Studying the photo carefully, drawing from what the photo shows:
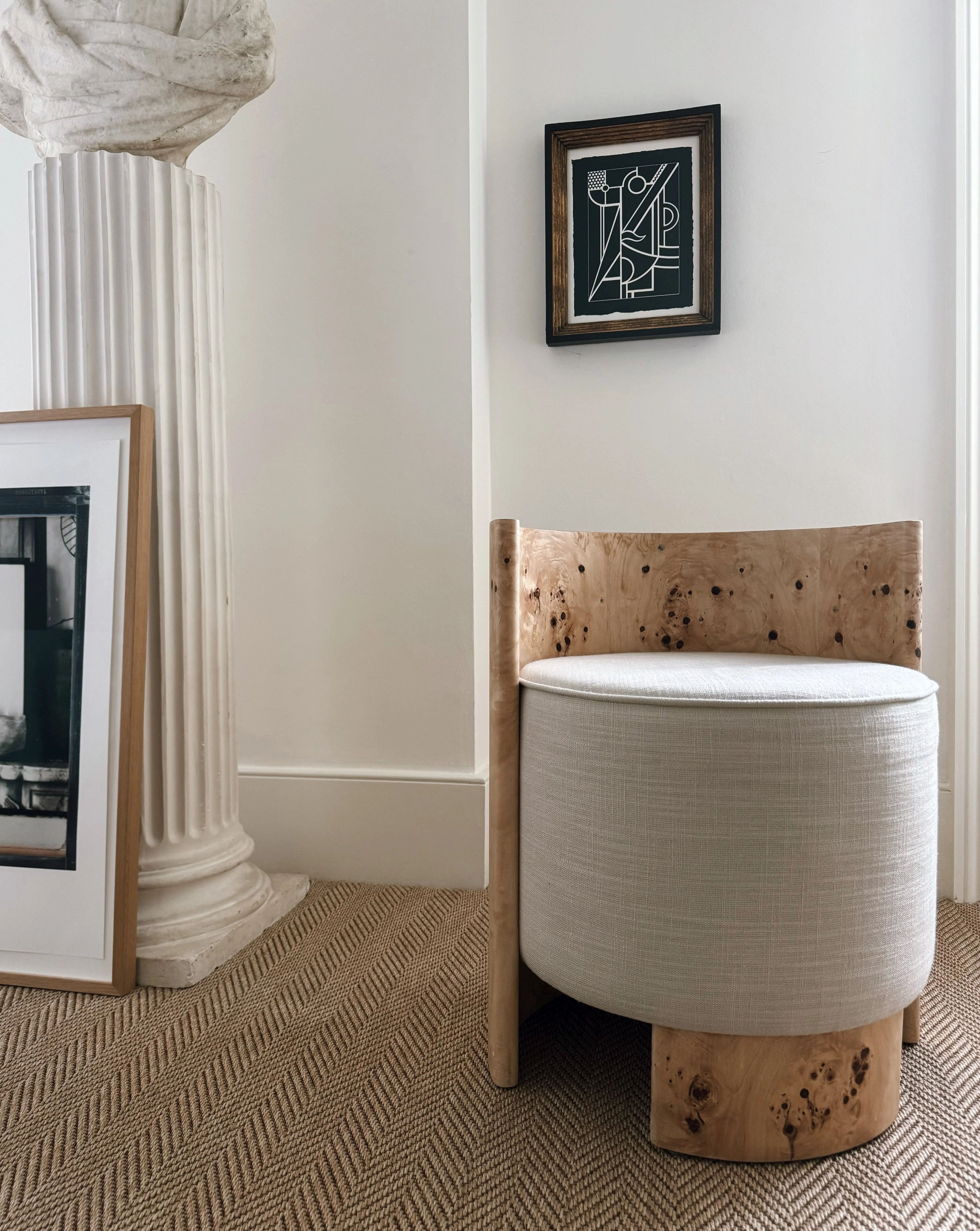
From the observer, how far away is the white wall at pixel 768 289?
1.66m

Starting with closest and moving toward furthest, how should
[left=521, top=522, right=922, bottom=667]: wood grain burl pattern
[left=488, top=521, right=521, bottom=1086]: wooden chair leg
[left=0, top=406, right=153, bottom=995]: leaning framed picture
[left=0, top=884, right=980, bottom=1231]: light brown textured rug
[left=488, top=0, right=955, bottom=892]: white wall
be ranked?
1. [left=0, top=884, right=980, bottom=1231]: light brown textured rug
2. [left=488, top=521, right=521, bottom=1086]: wooden chair leg
3. [left=521, top=522, right=922, bottom=667]: wood grain burl pattern
4. [left=0, top=406, right=153, bottom=995]: leaning framed picture
5. [left=488, top=0, right=955, bottom=892]: white wall

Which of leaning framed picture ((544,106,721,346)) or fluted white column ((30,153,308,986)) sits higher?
leaning framed picture ((544,106,721,346))

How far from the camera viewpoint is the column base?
1.31m

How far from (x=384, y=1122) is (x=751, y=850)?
54 centimetres

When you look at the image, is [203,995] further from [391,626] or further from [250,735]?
[391,626]

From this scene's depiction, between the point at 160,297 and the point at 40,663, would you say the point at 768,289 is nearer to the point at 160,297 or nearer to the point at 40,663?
the point at 160,297

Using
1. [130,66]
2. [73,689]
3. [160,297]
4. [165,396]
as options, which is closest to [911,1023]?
[73,689]

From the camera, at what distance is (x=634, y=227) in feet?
5.82

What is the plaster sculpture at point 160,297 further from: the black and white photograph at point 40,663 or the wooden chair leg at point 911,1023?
the wooden chair leg at point 911,1023

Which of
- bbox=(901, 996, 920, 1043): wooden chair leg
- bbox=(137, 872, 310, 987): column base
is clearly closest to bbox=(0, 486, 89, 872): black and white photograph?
bbox=(137, 872, 310, 987): column base

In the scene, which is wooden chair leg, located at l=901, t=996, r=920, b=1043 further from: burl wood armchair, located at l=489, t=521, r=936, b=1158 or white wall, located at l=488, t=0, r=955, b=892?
white wall, located at l=488, t=0, r=955, b=892

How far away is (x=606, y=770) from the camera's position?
91 centimetres

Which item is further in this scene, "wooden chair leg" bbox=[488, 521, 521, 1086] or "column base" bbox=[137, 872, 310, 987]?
"column base" bbox=[137, 872, 310, 987]

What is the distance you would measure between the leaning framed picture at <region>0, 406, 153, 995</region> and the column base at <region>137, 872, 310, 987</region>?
0.13ft
